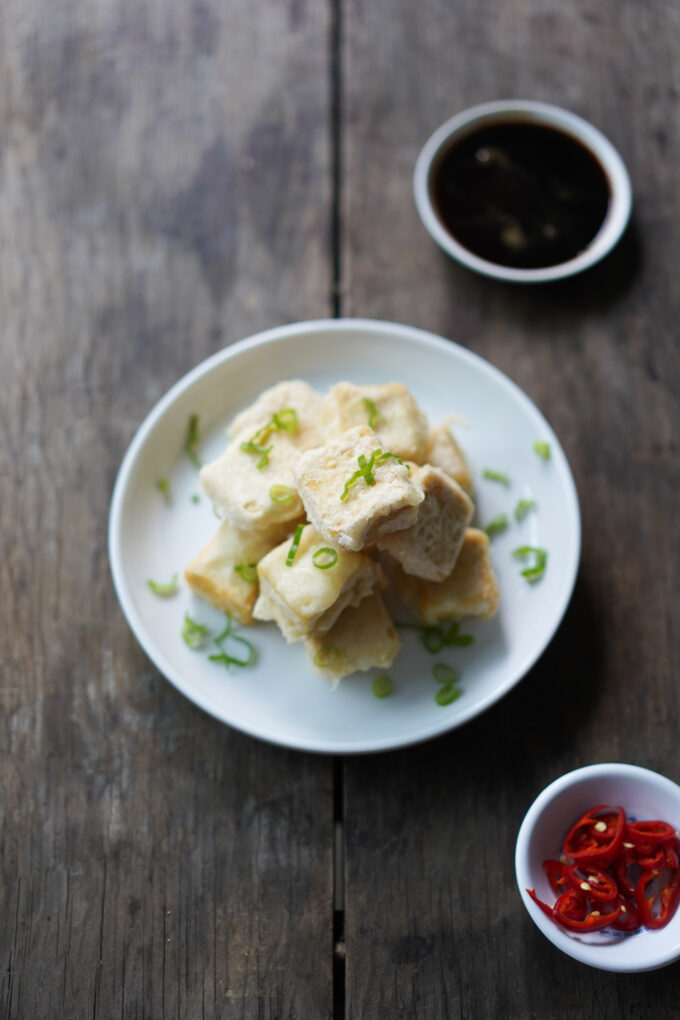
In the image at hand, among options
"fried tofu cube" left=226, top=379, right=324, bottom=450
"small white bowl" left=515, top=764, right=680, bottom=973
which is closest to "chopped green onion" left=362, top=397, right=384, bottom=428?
"fried tofu cube" left=226, top=379, right=324, bottom=450

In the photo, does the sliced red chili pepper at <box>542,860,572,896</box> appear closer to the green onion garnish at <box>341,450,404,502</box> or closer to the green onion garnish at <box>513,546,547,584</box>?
the green onion garnish at <box>513,546,547,584</box>

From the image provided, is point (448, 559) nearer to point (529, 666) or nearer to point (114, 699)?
point (529, 666)

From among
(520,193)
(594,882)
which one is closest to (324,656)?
(594,882)

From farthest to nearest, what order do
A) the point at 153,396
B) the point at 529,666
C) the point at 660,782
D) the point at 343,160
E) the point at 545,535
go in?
the point at 343,160, the point at 153,396, the point at 545,535, the point at 529,666, the point at 660,782

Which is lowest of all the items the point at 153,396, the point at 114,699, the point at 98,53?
the point at 114,699

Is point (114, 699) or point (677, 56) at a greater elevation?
point (677, 56)

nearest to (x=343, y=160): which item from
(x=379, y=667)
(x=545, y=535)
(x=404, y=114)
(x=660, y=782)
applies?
(x=404, y=114)
